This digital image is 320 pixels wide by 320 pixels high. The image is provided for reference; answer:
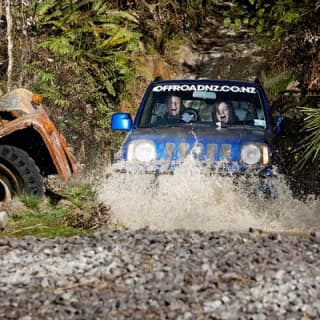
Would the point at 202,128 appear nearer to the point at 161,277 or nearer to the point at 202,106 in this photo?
the point at 202,106

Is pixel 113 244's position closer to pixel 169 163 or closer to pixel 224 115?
pixel 169 163

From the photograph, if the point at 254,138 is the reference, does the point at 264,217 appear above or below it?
below

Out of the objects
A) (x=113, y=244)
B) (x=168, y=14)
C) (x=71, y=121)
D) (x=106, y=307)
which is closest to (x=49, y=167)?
(x=113, y=244)

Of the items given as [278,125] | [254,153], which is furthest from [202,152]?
[278,125]

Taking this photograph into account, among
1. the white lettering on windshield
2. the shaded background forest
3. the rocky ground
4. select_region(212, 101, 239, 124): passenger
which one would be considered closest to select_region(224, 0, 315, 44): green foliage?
the shaded background forest

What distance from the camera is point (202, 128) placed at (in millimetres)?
9906

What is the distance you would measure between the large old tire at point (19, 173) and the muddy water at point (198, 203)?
0.73m

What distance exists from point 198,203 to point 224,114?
1979 millimetres

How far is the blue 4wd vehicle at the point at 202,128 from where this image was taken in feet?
30.4

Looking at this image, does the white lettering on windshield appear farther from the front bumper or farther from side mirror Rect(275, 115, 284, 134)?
the front bumper

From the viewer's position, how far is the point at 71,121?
15.7m

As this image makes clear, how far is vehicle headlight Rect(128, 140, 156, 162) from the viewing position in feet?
30.9

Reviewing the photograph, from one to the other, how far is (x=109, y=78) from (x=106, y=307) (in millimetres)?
12560

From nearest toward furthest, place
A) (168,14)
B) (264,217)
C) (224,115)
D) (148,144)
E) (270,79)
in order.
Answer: (264,217) < (148,144) < (224,115) < (270,79) < (168,14)
